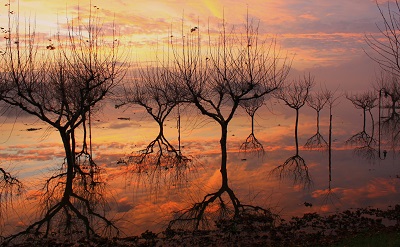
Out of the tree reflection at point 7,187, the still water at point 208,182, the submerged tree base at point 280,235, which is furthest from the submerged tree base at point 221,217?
the tree reflection at point 7,187

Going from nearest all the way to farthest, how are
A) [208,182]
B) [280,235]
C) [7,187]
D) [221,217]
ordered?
[280,235] < [221,217] < [7,187] < [208,182]

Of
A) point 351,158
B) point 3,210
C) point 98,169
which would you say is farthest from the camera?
point 351,158

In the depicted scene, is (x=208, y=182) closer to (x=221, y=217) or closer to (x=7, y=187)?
(x=221, y=217)

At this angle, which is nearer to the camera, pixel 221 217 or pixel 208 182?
pixel 221 217

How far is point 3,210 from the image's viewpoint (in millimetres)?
14734

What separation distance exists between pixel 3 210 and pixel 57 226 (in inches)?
143

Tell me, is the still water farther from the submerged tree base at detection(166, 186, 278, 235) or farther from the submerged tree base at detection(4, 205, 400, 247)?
the submerged tree base at detection(4, 205, 400, 247)

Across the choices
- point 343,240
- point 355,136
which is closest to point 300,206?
point 343,240

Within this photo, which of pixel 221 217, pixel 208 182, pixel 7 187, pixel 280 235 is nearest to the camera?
pixel 280 235

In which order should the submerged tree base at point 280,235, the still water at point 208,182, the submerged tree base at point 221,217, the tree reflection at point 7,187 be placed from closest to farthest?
the submerged tree base at point 280,235 → the submerged tree base at point 221,217 → the still water at point 208,182 → the tree reflection at point 7,187

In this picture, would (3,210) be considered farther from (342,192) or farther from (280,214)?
(342,192)

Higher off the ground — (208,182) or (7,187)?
(208,182)

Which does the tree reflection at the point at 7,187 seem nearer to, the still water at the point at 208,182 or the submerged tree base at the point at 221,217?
the still water at the point at 208,182

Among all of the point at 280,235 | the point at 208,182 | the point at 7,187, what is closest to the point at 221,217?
the point at 280,235
